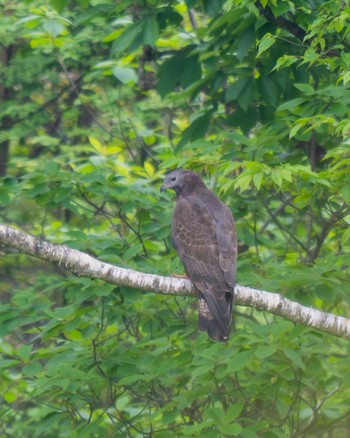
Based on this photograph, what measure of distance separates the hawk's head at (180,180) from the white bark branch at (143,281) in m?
→ 1.59

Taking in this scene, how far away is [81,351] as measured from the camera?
21.8 ft

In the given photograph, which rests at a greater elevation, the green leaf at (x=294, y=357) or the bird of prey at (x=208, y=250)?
the green leaf at (x=294, y=357)

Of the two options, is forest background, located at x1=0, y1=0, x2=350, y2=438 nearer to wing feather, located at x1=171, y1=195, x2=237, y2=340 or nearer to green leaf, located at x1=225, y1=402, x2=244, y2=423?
green leaf, located at x1=225, y1=402, x2=244, y2=423

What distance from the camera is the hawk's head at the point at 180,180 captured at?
23.7 ft

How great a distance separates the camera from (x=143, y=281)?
516cm

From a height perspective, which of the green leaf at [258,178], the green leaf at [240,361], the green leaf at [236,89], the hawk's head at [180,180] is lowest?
the hawk's head at [180,180]

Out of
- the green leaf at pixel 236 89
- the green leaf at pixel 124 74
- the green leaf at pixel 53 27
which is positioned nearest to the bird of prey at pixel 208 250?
the green leaf at pixel 236 89

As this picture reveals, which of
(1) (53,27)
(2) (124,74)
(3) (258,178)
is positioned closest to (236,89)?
(2) (124,74)

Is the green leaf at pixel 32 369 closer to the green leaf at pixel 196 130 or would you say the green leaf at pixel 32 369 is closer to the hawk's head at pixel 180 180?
the hawk's head at pixel 180 180

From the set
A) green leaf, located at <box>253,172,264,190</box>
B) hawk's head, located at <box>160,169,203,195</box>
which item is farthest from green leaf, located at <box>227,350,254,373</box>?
hawk's head, located at <box>160,169,203,195</box>

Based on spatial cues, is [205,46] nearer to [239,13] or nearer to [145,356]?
[239,13]

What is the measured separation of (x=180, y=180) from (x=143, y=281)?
7.21 ft

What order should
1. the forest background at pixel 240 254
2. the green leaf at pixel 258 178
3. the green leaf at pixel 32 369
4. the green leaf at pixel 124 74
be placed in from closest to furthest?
1. the green leaf at pixel 258 178
2. the forest background at pixel 240 254
3. the green leaf at pixel 32 369
4. the green leaf at pixel 124 74

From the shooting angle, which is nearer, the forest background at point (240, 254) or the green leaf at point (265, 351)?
the green leaf at point (265, 351)
